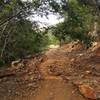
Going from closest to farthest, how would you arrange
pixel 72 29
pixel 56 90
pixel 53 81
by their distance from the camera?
pixel 72 29
pixel 56 90
pixel 53 81

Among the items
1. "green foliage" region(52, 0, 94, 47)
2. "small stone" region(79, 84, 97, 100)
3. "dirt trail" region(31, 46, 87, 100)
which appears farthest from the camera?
"dirt trail" region(31, 46, 87, 100)

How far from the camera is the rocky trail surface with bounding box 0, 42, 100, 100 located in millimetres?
11884

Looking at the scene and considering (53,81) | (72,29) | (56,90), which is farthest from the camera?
(53,81)

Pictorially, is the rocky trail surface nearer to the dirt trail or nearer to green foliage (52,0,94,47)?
the dirt trail

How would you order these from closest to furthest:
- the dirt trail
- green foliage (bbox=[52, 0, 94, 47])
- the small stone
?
the small stone → green foliage (bbox=[52, 0, 94, 47]) → the dirt trail

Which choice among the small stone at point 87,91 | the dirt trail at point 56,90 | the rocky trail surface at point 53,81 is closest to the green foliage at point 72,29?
the small stone at point 87,91

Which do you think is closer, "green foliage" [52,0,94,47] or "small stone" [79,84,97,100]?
"small stone" [79,84,97,100]

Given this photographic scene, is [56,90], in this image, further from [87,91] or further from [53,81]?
[87,91]

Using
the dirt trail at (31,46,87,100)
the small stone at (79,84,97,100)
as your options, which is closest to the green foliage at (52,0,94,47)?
the small stone at (79,84,97,100)

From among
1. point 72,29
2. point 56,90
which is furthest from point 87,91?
point 72,29

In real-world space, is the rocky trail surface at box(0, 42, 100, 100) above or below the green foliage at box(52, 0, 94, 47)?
below

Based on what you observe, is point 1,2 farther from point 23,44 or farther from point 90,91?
point 23,44

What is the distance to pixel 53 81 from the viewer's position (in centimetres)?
1323

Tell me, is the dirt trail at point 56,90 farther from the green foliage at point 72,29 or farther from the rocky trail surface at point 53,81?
the green foliage at point 72,29
